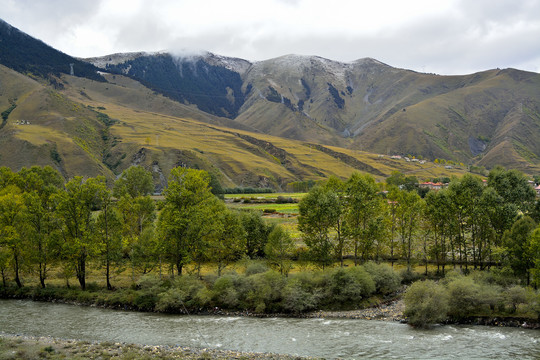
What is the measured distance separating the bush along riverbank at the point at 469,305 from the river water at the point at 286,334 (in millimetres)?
1521

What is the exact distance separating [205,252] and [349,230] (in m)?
21.0

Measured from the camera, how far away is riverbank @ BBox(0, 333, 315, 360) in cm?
2884

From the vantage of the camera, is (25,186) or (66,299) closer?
(66,299)

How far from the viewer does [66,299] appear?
48.9m

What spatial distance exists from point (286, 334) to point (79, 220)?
107 feet

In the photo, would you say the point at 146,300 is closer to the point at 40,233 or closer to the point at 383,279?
the point at 40,233

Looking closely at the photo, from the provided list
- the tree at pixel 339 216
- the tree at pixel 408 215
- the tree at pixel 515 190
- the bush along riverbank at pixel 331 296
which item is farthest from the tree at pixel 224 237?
the tree at pixel 515 190

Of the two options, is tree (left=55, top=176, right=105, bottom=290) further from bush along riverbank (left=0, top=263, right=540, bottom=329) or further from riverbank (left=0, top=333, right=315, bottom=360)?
riverbank (left=0, top=333, right=315, bottom=360)

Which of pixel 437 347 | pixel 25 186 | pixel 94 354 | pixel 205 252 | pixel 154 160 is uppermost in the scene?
pixel 154 160

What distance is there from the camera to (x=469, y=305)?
40844mm

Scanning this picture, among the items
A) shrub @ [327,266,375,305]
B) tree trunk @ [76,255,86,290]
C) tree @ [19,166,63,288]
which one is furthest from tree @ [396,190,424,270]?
tree @ [19,166,63,288]

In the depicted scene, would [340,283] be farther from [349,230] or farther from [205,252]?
[205,252]

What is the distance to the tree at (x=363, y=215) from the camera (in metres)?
57.1

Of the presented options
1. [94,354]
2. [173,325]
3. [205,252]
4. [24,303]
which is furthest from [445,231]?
[24,303]
